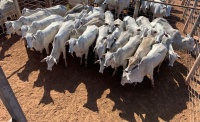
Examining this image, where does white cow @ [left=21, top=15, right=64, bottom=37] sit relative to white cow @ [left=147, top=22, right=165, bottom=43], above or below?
above

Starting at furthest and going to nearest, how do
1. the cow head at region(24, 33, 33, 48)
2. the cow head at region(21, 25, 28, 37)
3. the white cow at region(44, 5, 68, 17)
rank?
the white cow at region(44, 5, 68, 17)
the cow head at region(21, 25, 28, 37)
the cow head at region(24, 33, 33, 48)

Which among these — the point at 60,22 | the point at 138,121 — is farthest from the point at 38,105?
the point at 60,22

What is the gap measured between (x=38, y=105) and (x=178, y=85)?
4.80 m

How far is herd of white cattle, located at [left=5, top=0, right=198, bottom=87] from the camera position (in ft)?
21.6

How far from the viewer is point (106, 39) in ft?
23.4

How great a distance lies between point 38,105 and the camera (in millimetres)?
6078

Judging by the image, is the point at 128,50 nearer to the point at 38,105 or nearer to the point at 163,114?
the point at 163,114

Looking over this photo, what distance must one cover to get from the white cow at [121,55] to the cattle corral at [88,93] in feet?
2.27

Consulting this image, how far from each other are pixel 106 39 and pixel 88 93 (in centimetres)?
203

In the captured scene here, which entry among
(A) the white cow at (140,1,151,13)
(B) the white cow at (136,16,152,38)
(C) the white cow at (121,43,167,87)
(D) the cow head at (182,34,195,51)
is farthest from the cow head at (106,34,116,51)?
(A) the white cow at (140,1,151,13)

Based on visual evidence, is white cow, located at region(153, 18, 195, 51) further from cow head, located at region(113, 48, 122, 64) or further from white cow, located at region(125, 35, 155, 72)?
cow head, located at region(113, 48, 122, 64)

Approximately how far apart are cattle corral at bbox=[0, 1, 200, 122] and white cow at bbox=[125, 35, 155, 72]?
35.9 inches

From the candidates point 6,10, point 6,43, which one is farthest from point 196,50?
point 6,10

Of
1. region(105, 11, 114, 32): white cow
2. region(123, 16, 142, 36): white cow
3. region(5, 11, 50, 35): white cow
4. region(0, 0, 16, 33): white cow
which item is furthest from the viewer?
region(0, 0, 16, 33): white cow
